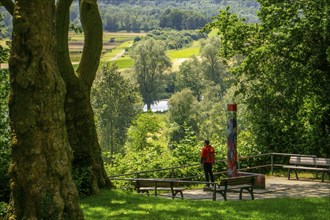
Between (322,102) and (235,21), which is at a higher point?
(235,21)

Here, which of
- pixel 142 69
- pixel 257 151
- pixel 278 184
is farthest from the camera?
pixel 142 69

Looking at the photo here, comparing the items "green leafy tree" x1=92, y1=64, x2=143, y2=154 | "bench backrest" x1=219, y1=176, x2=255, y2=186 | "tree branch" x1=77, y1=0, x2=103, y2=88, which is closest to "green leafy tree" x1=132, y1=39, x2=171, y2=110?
"green leafy tree" x1=92, y1=64, x2=143, y2=154

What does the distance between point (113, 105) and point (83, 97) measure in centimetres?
6259

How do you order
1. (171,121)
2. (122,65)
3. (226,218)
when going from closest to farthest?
(226,218) → (171,121) → (122,65)

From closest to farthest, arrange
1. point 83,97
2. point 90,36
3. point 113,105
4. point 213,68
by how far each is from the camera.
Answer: point 83,97 < point 90,36 < point 113,105 < point 213,68

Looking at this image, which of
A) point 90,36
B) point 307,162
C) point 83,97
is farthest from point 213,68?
point 83,97

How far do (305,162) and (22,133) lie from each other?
15671mm

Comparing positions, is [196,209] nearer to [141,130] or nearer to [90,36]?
[90,36]

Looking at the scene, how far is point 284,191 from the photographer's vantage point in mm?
20281

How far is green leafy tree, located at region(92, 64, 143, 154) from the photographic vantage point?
7831 cm

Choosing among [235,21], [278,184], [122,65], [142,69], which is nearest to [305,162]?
[278,184]

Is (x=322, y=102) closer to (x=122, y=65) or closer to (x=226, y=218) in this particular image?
(x=226, y=218)

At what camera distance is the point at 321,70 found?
2739cm

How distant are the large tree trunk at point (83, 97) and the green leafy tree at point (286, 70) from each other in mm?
10813
